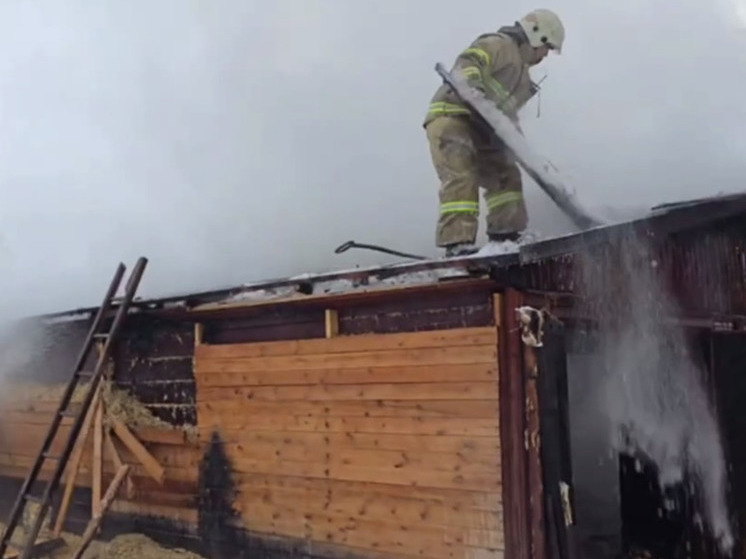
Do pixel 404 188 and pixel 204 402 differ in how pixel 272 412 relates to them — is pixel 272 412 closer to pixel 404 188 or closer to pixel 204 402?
pixel 204 402

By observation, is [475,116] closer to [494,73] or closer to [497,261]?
[494,73]

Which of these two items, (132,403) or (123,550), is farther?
(132,403)

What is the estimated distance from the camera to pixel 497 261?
512 centimetres

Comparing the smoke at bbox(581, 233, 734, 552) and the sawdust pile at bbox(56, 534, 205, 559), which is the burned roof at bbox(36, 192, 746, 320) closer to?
the smoke at bbox(581, 233, 734, 552)

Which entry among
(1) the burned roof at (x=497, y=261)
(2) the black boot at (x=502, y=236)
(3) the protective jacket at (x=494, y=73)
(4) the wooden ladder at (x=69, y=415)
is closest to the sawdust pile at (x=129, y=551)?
(4) the wooden ladder at (x=69, y=415)

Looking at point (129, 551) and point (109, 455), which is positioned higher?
point (109, 455)

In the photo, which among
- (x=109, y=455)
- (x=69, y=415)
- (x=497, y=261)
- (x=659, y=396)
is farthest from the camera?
(x=109, y=455)

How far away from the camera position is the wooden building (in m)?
5.31

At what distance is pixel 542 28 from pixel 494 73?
58 centimetres

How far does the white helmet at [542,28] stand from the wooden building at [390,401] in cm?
205

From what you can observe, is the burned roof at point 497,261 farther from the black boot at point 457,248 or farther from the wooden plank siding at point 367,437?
the black boot at point 457,248

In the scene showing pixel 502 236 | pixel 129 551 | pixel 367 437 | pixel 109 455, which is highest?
pixel 502 236

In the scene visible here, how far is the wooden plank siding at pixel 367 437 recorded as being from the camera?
5496 millimetres

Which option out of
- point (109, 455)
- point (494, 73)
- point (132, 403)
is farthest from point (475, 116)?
point (109, 455)
